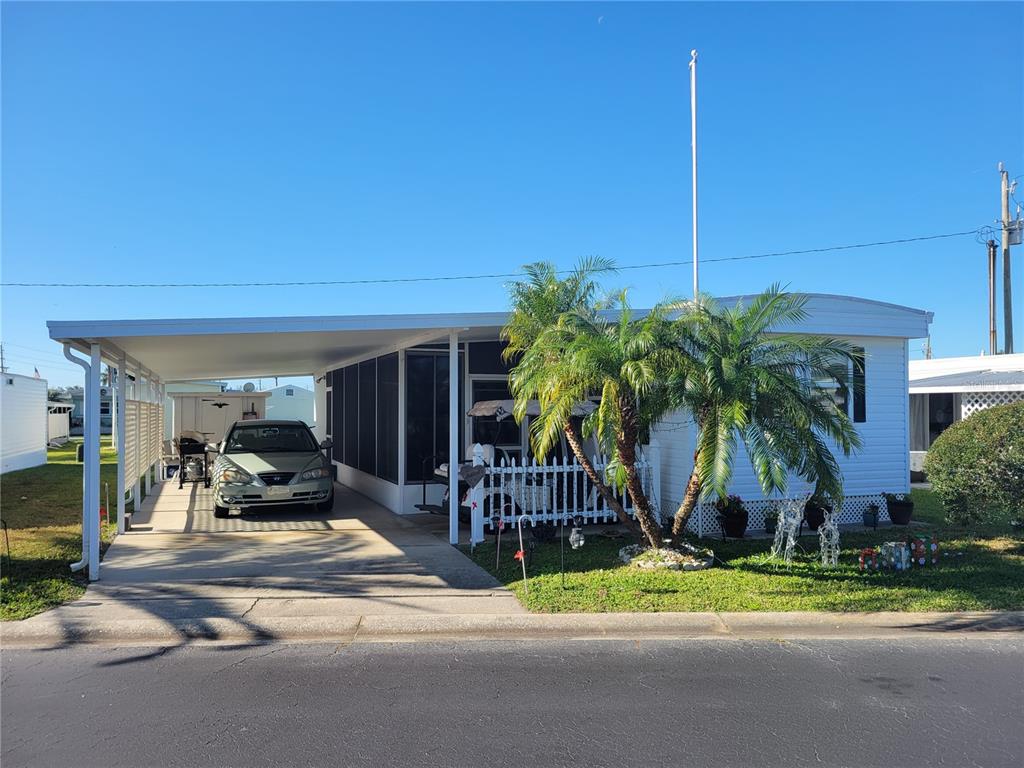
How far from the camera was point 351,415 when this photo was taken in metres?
15.7

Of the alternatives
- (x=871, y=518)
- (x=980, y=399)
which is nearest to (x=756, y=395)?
(x=871, y=518)

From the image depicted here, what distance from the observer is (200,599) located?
681 centimetres

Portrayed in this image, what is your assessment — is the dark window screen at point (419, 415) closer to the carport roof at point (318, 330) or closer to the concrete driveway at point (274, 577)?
the carport roof at point (318, 330)

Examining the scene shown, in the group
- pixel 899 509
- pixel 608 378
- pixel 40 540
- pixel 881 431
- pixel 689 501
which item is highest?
pixel 608 378

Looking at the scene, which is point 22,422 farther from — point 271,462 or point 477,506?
point 477,506

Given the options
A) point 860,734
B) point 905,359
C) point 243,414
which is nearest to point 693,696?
point 860,734

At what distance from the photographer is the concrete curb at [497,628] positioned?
5918 millimetres

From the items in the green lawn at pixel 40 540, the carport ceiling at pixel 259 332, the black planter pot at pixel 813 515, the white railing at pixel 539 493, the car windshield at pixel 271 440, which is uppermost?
the carport ceiling at pixel 259 332

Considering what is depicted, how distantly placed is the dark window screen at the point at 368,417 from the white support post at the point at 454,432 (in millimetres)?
4607

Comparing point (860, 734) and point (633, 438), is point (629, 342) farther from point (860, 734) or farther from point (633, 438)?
point (860, 734)

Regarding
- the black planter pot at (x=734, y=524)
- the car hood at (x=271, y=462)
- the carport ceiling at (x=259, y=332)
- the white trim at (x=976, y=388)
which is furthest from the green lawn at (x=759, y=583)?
the white trim at (x=976, y=388)

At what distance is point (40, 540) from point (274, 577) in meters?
4.14

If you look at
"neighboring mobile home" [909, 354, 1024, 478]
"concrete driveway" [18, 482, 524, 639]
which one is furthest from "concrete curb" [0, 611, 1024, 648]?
"neighboring mobile home" [909, 354, 1024, 478]

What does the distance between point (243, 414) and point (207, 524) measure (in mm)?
12251
